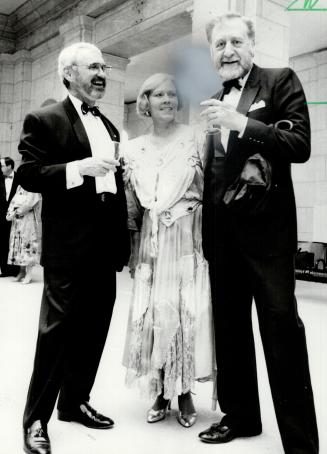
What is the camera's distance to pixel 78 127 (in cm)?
244

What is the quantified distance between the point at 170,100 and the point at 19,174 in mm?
798

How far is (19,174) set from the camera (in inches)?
93.7

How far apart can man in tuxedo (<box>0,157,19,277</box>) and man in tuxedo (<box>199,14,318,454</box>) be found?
21.8 feet

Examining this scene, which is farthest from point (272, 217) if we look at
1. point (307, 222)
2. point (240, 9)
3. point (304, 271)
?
point (307, 222)

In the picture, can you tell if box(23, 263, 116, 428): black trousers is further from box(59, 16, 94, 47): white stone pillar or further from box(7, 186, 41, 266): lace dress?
box(59, 16, 94, 47): white stone pillar

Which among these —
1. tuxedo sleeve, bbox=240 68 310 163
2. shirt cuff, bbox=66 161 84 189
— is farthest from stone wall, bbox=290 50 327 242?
shirt cuff, bbox=66 161 84 189

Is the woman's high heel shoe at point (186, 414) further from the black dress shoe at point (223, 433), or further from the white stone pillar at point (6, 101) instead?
the white stone pillar at point (6, 101)

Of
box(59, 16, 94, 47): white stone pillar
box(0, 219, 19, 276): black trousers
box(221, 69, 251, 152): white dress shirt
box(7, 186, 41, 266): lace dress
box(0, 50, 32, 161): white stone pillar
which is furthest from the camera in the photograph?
box(0, 50, 32, 161): white stone pillar

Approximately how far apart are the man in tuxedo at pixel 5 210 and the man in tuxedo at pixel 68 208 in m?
6.17

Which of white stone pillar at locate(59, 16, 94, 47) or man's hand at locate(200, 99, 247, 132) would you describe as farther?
white stone pillar at locate(59, 16, 94, 47)

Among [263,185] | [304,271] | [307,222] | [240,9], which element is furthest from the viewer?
[307,222]

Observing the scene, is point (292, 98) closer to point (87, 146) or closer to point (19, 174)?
point (87, 146)

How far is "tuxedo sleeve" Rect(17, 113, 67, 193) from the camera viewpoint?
2.33 metres

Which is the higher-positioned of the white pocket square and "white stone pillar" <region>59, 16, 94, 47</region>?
"white stone pillar" <region>59, 16, 94, 47</region>
